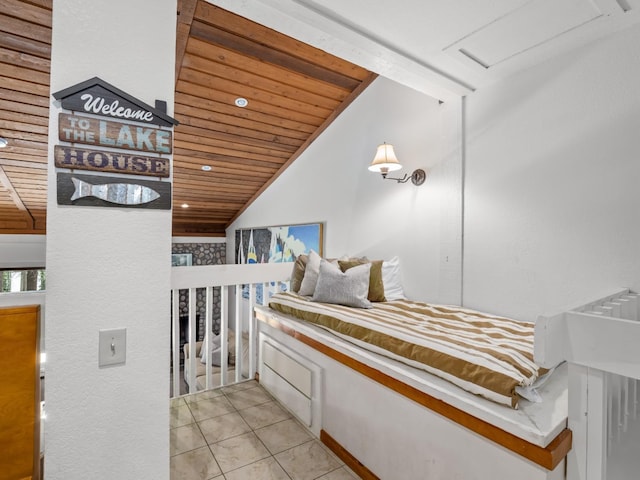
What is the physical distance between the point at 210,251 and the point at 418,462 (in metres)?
6.00

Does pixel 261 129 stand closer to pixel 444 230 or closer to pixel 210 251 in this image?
pixel 444 230

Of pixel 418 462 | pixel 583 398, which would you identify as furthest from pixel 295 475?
pixel 583 398

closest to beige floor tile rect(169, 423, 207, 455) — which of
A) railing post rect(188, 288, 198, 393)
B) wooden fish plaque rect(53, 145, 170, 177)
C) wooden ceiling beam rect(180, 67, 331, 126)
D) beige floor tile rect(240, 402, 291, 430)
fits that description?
beige floor tile rect(240, 402, 291, 430)

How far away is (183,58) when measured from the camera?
2693mm

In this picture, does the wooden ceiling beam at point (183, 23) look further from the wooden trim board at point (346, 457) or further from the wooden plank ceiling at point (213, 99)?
the wooden trim board at point (346, 457)

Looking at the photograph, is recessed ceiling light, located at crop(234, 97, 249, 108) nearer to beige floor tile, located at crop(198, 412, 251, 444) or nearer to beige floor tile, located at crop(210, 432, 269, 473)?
beige floor tile, located at crop(198, 412, 251, 444)

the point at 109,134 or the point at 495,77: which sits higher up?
the point at 495,77

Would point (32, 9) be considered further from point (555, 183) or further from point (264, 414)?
point (555, 183)

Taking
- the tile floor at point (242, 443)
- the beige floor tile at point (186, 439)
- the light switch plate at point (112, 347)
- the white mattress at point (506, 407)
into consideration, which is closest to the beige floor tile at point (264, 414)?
the tile floor at point (242, 443)

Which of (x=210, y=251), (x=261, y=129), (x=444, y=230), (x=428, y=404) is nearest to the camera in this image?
(x=428, y=404)

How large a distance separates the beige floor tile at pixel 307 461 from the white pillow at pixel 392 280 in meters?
1.21

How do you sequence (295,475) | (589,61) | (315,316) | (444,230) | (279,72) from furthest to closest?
(279,72) < (444,230) < (315,316) < (589,61) < (295,475)

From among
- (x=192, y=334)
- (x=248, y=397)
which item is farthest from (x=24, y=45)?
(x=248, y=397)

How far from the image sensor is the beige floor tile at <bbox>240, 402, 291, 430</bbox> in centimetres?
212
